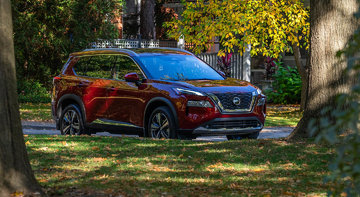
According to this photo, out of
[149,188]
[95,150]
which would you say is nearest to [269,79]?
[95,150]

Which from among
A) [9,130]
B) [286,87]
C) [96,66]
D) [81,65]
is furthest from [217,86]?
[286,87]

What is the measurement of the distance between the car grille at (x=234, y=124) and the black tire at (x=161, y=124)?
2.12 ft

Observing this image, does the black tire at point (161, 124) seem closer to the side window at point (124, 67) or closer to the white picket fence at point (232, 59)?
the side window at point (124, 67)

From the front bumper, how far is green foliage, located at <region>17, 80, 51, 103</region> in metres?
15.5

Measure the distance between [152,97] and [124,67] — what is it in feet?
4.11

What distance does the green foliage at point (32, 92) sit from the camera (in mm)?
25641

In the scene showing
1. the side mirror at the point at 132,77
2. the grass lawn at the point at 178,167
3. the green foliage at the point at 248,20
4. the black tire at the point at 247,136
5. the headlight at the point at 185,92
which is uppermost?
the green foliage at the point at 248,20

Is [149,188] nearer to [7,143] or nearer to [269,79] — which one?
[7,143]

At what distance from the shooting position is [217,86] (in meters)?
11.6

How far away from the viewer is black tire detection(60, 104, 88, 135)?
43.2 feet

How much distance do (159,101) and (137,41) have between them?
19885 millimetres

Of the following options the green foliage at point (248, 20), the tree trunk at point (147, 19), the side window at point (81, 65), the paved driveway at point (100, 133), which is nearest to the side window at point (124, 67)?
the side window at point (81, 65)

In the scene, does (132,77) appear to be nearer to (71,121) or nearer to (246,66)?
(71,121)

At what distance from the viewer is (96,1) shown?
27.3m
